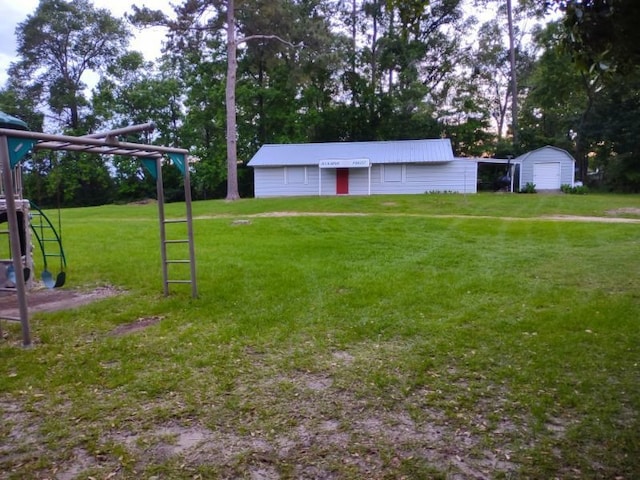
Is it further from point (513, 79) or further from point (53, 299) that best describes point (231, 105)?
point (513, 79)

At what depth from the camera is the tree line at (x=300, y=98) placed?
28.8 metres

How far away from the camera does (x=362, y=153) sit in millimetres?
25266

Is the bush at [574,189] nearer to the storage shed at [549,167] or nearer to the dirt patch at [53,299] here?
the storage shed at [549,167]

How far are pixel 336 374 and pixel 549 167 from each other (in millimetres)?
25479

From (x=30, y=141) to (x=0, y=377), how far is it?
203cm

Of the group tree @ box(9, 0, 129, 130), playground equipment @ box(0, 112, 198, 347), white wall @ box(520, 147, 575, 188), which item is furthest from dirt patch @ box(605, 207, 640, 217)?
tree @ box(9, 0, 129, 130)

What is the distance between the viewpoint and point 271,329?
4520mm

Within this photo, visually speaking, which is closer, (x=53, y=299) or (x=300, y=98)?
(x=53, y=299)

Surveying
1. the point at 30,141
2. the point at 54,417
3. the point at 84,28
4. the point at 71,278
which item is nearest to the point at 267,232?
the point at 71,278

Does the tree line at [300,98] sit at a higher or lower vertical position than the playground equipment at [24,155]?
higher

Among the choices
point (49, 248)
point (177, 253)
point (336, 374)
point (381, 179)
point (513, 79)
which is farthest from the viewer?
point (513, 79)

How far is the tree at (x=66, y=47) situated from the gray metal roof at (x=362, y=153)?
1774 cm

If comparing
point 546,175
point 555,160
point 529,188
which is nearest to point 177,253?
point 529,188

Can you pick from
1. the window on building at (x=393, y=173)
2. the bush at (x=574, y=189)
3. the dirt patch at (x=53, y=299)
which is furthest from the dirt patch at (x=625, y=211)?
the dirt patch at (x=53, y=299)
